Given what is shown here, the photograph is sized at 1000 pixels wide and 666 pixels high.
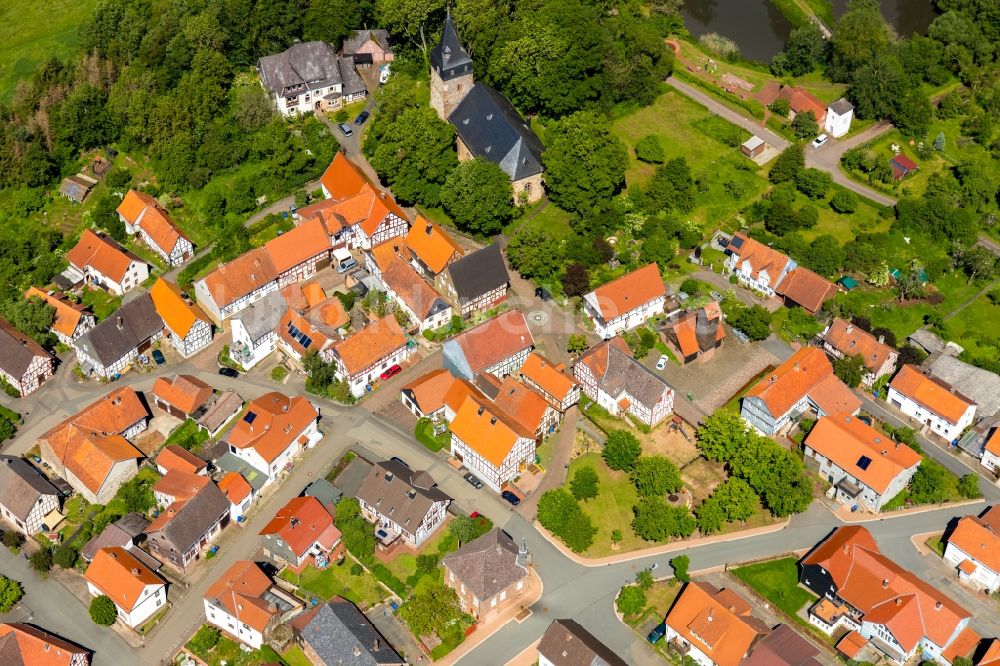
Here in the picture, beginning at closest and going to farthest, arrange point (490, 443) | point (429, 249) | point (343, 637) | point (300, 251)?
point (343, 637) < point (490, 443) < point (429, 249) < point (300, 251)

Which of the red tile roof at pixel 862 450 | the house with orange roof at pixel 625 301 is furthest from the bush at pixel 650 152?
the red tile roof at pixel 862 450

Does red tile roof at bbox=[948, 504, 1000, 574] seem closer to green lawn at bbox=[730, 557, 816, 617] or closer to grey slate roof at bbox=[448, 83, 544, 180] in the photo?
green lawn at bbox=[730, 557, 816, 617]

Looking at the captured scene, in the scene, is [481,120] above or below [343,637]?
above

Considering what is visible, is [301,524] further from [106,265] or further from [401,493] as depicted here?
[106,265]

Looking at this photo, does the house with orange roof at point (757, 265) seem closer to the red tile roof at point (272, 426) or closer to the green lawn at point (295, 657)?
the red tile roof at point (272, 426)

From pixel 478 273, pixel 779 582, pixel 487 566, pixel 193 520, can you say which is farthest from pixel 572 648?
pixel 478 273

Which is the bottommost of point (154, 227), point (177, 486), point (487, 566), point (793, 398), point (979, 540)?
point (979, 540)

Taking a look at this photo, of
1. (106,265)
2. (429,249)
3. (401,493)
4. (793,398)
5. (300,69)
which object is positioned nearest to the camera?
(401,493)
